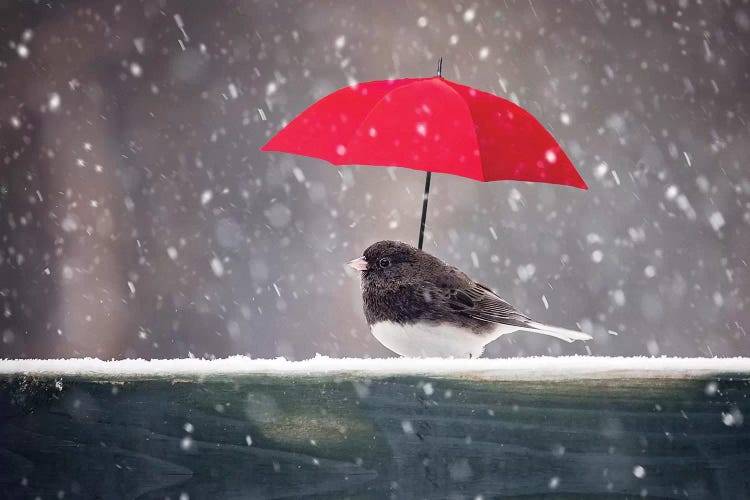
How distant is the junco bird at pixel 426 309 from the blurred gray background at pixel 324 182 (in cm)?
317

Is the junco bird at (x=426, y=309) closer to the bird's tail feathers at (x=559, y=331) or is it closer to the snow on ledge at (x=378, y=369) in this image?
the bird's tail feathers at (x=559, y=331)

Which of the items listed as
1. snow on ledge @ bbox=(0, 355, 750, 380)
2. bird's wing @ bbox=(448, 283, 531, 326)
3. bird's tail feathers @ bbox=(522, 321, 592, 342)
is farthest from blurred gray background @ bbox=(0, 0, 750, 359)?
snow on ledge @ bbox=(0, 355, 750, 380)

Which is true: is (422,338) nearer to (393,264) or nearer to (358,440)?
(393,264)

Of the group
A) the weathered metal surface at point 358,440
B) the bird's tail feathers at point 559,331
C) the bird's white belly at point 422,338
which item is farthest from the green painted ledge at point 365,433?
the bird's white belly at point 422,338

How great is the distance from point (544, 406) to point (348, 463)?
28 centimetres

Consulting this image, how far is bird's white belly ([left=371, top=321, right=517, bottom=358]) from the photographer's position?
1.70m

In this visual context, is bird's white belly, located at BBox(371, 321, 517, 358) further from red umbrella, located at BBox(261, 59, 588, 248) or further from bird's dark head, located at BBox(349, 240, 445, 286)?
red umbrella, located at BBox(261, 59, 588, 248)

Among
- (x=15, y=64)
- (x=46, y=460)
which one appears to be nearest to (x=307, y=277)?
(x=15, y=64)

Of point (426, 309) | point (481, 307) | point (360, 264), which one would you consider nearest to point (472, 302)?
point (481, 307)

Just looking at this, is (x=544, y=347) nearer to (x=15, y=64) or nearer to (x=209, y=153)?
(x=209, y=153)

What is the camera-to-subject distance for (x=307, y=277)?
17.1ft

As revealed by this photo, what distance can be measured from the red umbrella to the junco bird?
0.20m

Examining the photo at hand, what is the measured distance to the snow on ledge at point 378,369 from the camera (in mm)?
1062

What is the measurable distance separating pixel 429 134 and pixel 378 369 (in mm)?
742
